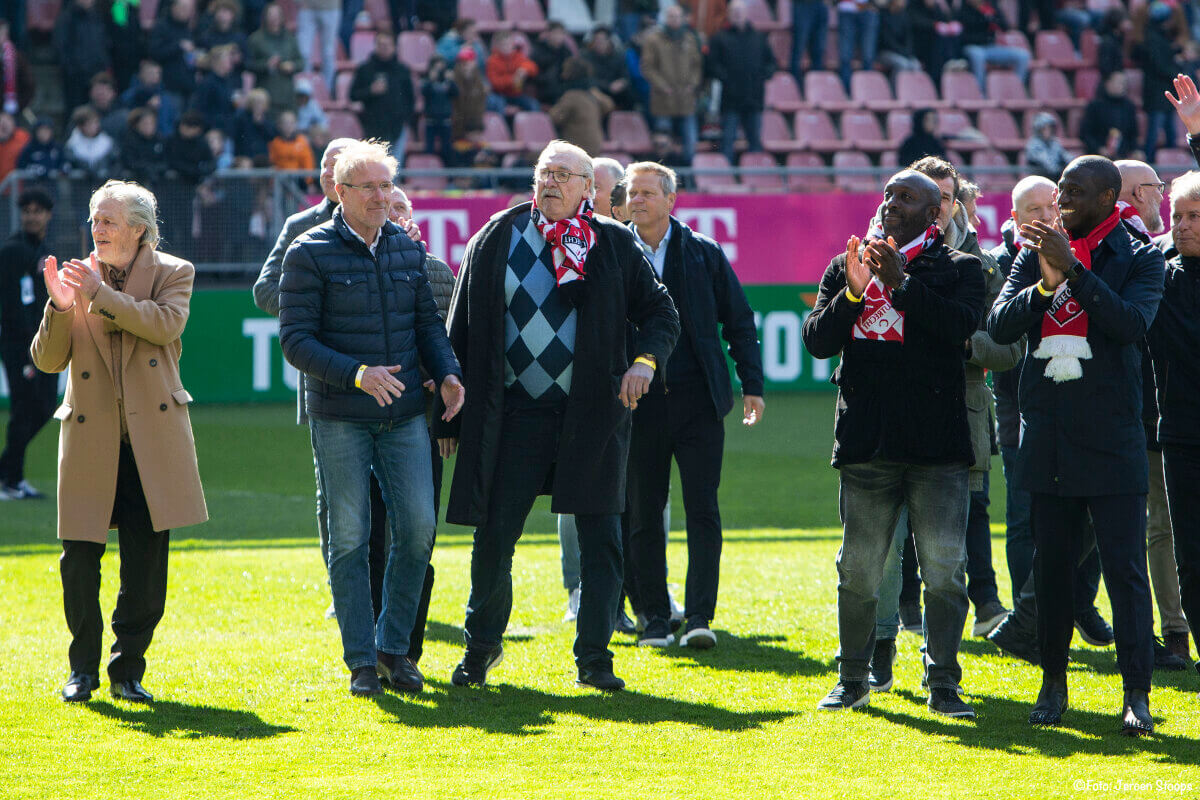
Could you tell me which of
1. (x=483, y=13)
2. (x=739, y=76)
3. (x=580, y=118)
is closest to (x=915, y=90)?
(x=739, y=76)

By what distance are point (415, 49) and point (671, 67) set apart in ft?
10.8

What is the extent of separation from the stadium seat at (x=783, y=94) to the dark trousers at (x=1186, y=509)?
615 inches

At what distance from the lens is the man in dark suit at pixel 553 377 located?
18.7ft

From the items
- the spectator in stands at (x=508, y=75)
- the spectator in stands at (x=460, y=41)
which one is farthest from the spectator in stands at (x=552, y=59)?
the spectator in stands at (x=460, y=41)

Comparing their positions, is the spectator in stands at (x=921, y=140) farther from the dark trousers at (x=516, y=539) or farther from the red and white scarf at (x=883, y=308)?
the red and white scarf at (x=883, y=308)

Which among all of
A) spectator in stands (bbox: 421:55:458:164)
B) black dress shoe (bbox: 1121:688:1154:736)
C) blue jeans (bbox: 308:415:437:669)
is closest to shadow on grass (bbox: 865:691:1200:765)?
black dress shoe (bbox: 1121:688:1154:736)

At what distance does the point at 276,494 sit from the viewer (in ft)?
36.8

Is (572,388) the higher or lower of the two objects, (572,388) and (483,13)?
the lower

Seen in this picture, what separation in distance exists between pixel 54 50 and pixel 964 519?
648 inches

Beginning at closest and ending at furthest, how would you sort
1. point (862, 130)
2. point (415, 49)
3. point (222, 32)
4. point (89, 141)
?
point (89, 141), point (222, 32), point (415, 49), point (862, 130)

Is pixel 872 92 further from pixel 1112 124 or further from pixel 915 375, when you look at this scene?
pixel 915 375

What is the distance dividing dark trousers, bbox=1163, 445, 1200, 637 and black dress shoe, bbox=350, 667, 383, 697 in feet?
9.57

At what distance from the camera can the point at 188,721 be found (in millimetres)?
5328

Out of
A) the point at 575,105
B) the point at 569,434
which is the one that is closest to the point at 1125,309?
the point at 569,434
